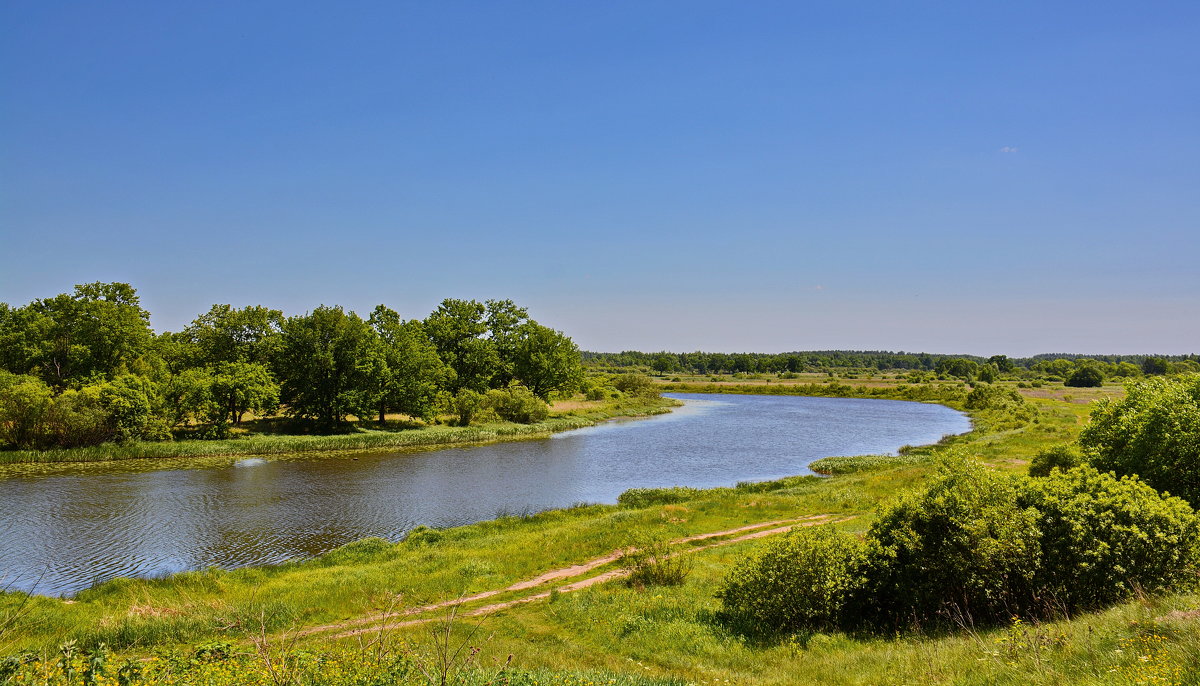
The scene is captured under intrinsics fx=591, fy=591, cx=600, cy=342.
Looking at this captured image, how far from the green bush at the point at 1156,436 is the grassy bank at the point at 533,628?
627 centimetres

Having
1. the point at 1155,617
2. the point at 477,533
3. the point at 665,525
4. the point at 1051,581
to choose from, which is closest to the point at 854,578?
the point at 1051,581

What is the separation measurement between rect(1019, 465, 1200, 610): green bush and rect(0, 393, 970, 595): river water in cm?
2291

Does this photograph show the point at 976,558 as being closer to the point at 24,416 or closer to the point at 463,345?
the point at 24,416

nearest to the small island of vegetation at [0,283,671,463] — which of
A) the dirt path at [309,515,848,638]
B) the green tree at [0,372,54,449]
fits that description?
the green tree at [0,372,54,449]

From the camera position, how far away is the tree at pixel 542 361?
81.4 metres

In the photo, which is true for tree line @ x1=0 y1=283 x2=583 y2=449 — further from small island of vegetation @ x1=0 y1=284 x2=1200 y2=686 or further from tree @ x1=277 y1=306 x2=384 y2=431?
small island of vegetation @ x1=0 y1=284 x2=1200 y2=686

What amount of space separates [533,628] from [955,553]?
9.03 m

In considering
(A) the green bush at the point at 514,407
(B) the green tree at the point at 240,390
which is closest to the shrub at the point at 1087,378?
(A) the green bush at the point at 514,407

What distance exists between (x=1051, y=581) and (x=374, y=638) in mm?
13596

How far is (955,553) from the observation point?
11.7 metres

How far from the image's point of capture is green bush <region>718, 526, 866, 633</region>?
1223cm

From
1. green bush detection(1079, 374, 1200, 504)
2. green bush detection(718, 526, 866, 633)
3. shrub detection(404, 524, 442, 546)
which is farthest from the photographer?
shrub detection(404, 524, 442, 546)

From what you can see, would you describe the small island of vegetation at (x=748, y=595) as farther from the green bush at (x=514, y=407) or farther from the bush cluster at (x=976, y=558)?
the green bush at (x=514, y=407)

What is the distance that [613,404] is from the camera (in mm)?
93562
